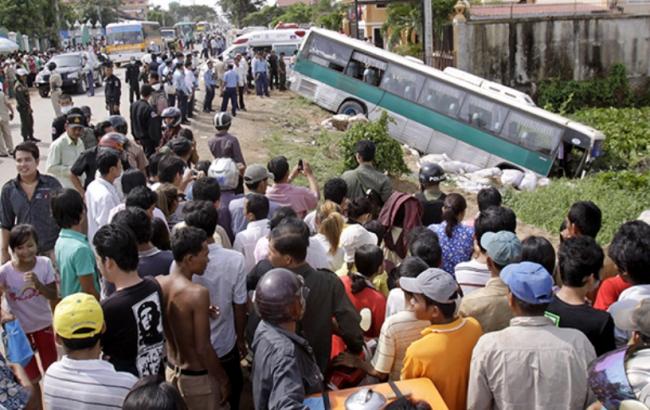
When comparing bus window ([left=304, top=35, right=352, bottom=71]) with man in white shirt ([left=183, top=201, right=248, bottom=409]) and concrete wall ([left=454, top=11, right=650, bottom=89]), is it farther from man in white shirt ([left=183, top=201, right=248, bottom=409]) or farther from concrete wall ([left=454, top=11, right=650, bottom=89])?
man in white shirt ([left=183, top=201, right=248, bottom=409])

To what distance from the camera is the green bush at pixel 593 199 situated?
10953 millimetres

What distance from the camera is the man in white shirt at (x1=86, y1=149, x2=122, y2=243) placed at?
5645mm

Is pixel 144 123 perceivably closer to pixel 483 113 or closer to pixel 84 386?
pixel 84 386

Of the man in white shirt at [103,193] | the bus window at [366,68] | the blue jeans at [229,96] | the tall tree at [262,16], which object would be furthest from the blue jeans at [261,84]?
the tall tree at [262,16]

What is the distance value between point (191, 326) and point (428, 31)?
20.4m

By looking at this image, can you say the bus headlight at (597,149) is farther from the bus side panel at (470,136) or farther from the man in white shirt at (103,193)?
the man in white shirt at (103,193)

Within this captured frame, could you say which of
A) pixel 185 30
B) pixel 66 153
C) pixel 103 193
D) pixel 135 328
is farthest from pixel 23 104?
pixel 185 30

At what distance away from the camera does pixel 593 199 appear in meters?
11.8

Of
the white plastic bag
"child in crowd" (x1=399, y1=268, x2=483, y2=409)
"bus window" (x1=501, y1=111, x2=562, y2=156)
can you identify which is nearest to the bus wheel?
"bus window" (x1=501, y1=111, x2=562, y2=156)

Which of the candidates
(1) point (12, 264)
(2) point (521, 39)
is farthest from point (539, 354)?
(2) point (521, 39)

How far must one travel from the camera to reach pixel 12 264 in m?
4.51

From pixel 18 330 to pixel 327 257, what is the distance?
2.15 metres

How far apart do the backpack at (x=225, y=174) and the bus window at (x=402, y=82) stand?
11277 mm

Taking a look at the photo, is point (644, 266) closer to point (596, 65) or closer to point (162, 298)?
point (162, 298)
